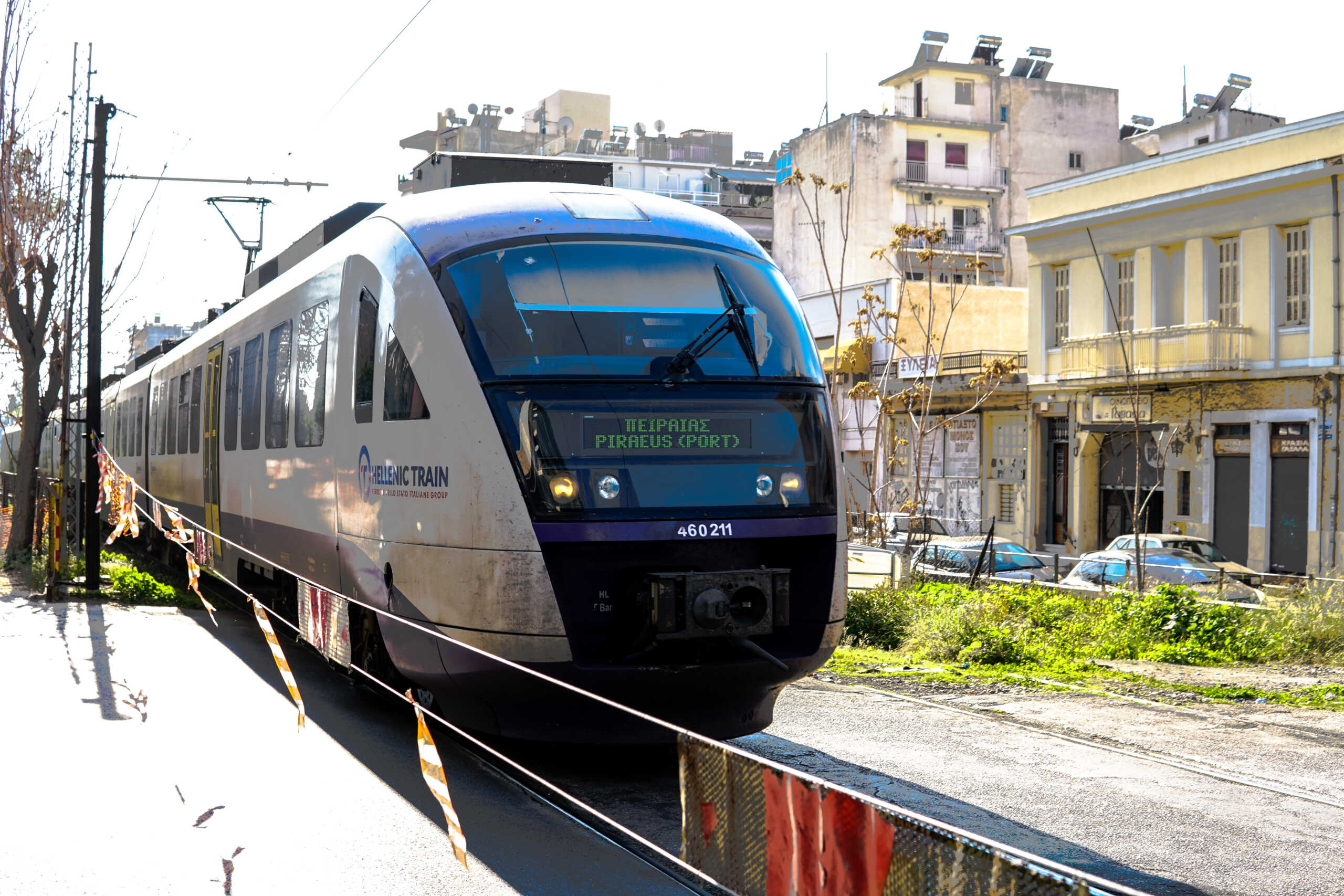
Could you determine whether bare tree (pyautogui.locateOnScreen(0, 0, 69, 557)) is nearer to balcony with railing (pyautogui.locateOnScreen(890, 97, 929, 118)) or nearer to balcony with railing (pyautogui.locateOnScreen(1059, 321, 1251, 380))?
balcony with railing (pyautogui.locateOnScreen(1059, 321, 1251, 380))

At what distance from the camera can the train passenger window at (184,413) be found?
17047 millimetres

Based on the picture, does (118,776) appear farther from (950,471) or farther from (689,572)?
(950,471)

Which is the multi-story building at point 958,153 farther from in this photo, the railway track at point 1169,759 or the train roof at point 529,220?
the train roof at point 529,220

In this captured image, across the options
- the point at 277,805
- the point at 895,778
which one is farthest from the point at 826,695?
the point at 277,805

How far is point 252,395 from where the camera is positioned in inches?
501

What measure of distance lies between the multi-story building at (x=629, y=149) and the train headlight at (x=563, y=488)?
6467 centimetres

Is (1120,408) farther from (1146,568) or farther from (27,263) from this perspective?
(27,263)

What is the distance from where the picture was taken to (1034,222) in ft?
115

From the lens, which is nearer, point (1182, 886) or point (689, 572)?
point (1182, 886)

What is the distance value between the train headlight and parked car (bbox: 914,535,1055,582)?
55.9 feet

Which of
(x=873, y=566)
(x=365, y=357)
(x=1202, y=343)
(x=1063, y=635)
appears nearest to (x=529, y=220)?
(x=365, y=357)

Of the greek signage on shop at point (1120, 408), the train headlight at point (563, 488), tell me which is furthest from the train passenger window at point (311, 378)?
the greek signage on shop at point (1120, 408)

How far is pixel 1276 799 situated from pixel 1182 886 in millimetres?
1901

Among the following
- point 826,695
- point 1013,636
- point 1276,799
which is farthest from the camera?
point 1013,636
